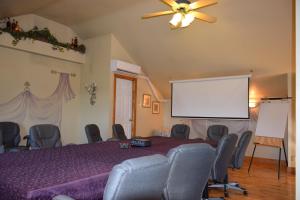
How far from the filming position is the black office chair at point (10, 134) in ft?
14.5

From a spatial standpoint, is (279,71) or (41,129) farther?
(279,71)

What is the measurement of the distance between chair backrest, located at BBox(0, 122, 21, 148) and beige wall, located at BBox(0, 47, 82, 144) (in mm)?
520

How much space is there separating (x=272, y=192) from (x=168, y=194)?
108 inches

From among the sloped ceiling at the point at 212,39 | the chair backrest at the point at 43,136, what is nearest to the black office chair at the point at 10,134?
the chair backrest at the point at 43,136

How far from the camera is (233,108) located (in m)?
5.90

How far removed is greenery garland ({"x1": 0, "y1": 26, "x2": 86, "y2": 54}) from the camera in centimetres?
488

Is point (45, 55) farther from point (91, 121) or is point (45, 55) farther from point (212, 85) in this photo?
point (212, 85)

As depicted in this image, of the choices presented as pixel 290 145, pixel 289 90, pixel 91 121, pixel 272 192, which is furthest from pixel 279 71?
pixel 91 121

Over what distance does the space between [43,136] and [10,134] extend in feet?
4.68

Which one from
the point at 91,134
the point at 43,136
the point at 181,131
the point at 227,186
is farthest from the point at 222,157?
the point at 43,136

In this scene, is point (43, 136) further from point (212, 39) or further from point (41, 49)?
point (212, 39)

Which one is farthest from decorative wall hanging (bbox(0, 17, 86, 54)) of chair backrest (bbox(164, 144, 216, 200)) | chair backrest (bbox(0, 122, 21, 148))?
chair backrest (bbox(164, 144, 216, 200))

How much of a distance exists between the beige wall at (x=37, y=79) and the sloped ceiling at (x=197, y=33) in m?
1.01

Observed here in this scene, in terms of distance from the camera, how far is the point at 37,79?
5453 millimetres
